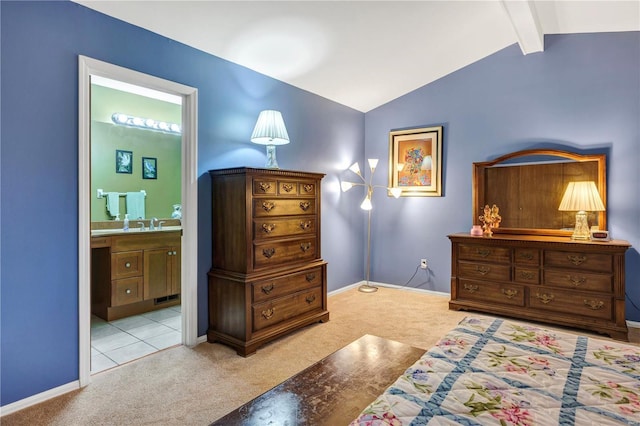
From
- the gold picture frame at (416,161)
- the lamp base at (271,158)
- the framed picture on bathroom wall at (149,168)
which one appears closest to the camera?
the lamp base at (271,158)

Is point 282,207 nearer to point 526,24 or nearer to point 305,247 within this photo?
point 305,247

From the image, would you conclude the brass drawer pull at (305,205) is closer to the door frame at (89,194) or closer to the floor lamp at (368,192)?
the door frame at (89,194)

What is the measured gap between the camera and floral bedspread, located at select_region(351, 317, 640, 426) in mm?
1063

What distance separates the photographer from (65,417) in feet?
6.70

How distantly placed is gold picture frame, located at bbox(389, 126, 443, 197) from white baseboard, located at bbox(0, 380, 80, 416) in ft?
12.6

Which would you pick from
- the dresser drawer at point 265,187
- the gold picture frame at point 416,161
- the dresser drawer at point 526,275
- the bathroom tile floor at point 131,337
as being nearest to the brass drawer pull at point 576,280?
Answer: the dresser drawer at point 526,275

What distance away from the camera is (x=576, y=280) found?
3.34 metres

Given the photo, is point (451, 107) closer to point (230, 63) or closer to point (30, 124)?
point (230, 63)

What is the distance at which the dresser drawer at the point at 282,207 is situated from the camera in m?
3.00

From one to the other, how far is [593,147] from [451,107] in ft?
4.92

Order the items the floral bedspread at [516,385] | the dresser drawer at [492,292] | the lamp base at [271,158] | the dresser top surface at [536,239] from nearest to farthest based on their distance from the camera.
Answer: the floral bedspread at [516,385] → the dresser top surface at [536,239] → the lamp base at [271,158] → the dresser drawer at [492,292]

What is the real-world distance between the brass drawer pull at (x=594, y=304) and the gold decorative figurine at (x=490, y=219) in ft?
3.52

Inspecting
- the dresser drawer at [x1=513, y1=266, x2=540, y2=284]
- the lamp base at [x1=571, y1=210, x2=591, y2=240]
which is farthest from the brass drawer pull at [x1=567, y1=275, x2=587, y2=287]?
the lamp base at [x1=571, y1=210, x2=591, y2=240]

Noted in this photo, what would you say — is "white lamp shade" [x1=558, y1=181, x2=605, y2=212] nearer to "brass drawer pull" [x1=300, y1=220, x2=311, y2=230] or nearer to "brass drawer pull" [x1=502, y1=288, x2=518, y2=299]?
"brass drawer pull" [x1=502, y1=288, x2=518, y2=299]
